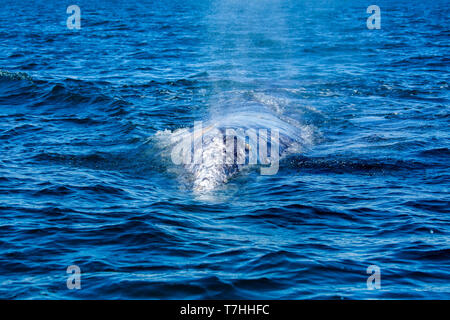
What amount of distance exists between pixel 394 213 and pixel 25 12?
62.4 m

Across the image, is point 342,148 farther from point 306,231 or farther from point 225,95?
point 225,95

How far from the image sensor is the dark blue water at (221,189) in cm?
850

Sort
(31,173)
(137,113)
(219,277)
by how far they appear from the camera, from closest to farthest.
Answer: (219,277), (31,173), (137,113)

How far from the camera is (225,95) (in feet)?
78.0

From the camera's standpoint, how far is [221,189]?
40.3 ft
